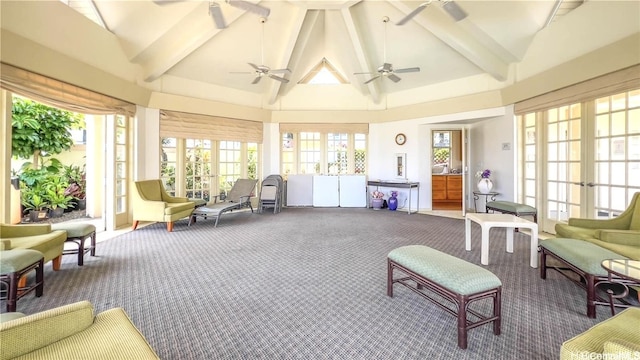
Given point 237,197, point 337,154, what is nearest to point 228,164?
point 237,197

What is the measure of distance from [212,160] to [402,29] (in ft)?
17.1

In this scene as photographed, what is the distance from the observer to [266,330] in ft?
6.91

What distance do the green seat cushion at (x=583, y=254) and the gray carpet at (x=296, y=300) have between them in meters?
0.34

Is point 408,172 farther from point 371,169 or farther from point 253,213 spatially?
point 253,213

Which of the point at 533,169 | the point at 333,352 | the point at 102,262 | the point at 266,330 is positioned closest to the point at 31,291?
the point at 102,262

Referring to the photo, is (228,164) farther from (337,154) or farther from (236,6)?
(236,6)

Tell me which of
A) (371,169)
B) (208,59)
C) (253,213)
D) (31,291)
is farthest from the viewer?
(371,169)

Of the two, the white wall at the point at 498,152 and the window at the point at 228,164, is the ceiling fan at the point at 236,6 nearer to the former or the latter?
the window at the point at 228,164

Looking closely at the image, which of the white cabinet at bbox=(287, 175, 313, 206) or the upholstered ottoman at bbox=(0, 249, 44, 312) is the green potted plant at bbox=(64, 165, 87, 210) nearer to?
the white cabinet at bbox=(287, 175, 313, 206)

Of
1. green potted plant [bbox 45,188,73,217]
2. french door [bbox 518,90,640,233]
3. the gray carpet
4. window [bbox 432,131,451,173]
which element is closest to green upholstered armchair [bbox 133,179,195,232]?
the gray carpet

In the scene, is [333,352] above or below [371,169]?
below

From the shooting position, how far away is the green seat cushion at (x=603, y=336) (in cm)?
129

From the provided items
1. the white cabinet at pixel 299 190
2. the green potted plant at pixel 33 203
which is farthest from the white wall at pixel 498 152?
the green potted plant at pixel 33 203

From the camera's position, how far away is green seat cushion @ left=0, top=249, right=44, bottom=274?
2283 millimetres
